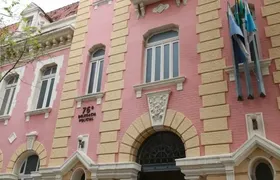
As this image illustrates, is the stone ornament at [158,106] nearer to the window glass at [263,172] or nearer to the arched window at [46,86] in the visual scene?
the window glass at [263,172]

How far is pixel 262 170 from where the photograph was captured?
709cm

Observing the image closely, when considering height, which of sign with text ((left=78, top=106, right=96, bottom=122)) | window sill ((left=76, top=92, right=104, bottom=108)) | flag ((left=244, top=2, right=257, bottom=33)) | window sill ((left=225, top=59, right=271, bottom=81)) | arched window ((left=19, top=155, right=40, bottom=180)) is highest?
flag ((left=244, top=2, right=257, bottom=33))

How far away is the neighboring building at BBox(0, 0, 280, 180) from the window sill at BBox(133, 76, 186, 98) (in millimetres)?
34

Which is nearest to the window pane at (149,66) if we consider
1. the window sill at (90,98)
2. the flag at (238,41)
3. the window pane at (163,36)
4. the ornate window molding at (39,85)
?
the window pane at (163,36)

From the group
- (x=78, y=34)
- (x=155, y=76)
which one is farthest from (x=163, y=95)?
(x=78, y=34)

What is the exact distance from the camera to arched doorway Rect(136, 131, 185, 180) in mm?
8619

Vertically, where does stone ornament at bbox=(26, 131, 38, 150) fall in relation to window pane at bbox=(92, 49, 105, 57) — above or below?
below

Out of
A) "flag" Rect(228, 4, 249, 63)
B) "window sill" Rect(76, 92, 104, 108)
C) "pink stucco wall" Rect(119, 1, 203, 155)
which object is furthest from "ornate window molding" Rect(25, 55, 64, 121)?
"flag" Rect(228, 4, 249, 63)

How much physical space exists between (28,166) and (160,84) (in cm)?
632

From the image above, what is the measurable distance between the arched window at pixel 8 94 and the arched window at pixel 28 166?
297 centimetres

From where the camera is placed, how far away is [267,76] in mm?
7840

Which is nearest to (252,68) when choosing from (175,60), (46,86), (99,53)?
(175,60)

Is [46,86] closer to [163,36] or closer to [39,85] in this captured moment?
[39,85]

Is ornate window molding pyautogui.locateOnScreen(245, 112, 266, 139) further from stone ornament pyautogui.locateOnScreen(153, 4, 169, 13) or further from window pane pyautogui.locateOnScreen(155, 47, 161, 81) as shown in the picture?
stone ornament pyautogui.locateOnScreen(153, 4, 169, 13)
